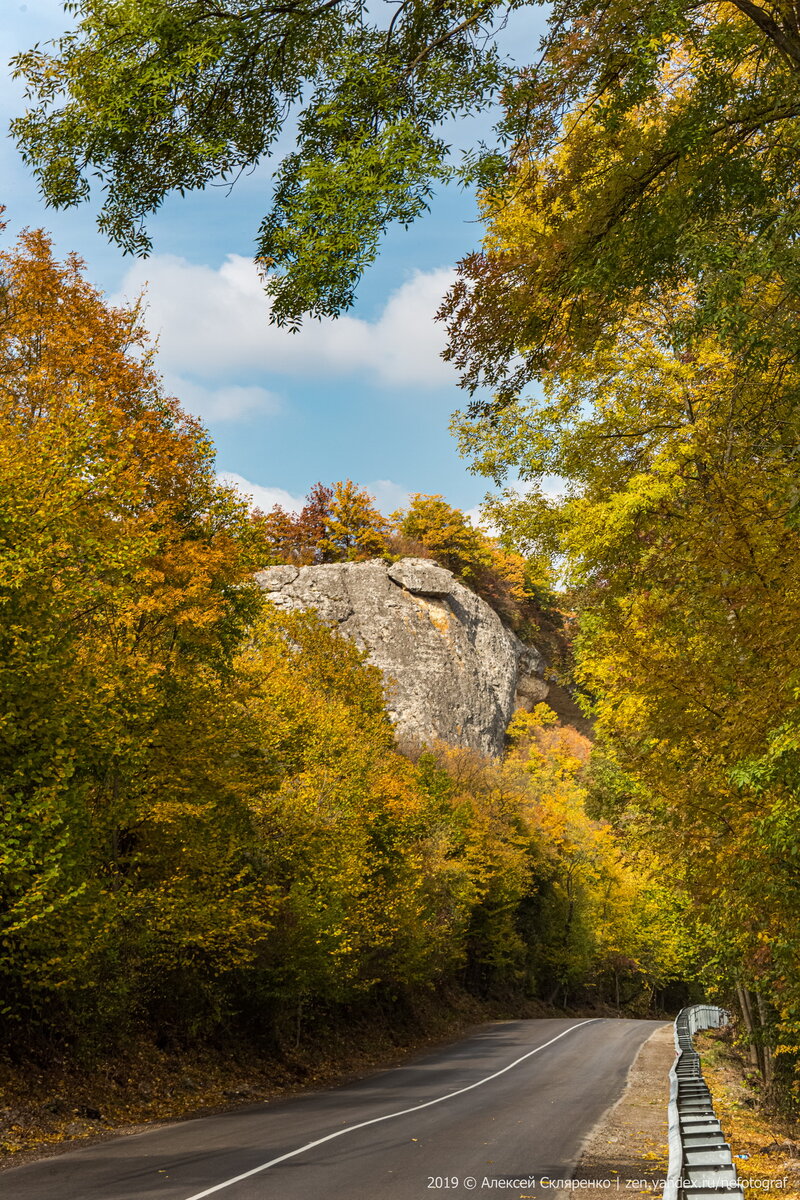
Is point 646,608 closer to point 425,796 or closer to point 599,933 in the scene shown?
point 425,796

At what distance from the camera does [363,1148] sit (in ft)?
35.3

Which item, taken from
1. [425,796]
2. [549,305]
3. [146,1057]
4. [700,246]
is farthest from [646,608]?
[425,796]

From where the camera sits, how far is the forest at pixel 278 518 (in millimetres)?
6199

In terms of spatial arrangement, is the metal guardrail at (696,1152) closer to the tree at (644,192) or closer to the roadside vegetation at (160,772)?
the tree at (644,192)

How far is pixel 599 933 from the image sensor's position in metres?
50.0

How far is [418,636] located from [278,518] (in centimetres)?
2333

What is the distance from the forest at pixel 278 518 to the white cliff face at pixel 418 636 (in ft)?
58.6

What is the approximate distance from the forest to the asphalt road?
A: 2802 mm

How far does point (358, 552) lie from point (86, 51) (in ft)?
158

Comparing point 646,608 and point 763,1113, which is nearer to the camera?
point 646,608

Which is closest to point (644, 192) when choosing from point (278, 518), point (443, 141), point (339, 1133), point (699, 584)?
point (443, 141)

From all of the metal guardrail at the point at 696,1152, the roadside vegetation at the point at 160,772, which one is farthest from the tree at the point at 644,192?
the roadside vegetation at the point at 160,772

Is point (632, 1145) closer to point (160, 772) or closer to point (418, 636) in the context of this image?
point (160, 772)

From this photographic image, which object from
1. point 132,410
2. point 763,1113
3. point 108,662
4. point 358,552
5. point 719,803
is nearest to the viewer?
point 719,803
